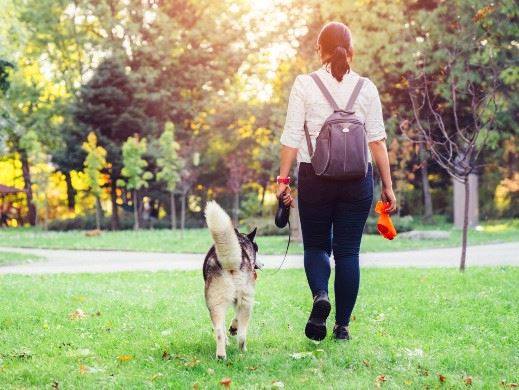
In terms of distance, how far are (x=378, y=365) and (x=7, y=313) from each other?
418 cm

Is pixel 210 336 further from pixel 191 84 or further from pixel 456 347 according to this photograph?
pixel 191 84

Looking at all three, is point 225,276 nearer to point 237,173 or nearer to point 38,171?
point 38,171

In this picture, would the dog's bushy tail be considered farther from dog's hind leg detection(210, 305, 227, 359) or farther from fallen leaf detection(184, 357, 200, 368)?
fallen leaf detection(184, 357, 200, 368)

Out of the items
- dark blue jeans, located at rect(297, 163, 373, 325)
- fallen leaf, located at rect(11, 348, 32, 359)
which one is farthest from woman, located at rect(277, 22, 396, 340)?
fallen leaf, located at rect(11, 348, 32, 359)

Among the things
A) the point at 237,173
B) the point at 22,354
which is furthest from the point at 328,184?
the point at 237,173

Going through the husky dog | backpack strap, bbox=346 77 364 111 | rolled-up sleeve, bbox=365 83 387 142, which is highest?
backpack strap, bbox=346 77 364 111

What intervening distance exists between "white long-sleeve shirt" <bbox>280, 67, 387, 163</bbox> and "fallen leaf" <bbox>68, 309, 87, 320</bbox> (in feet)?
10.3

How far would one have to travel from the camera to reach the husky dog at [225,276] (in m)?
4.91

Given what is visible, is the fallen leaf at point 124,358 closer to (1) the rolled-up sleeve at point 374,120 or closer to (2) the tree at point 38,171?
(1) the rolled-up sleeve at point 374,120

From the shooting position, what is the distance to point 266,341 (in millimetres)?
5805

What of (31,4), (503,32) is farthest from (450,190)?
(31,4)

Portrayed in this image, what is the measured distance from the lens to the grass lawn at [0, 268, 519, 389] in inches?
184

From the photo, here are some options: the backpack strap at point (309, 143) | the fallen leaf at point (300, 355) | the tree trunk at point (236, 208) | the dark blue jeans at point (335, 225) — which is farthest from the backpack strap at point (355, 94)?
the tree trunk at point (236, 208)

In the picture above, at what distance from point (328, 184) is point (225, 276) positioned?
96cm
